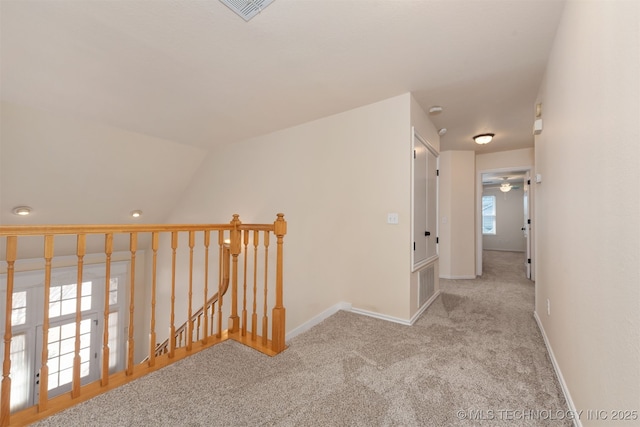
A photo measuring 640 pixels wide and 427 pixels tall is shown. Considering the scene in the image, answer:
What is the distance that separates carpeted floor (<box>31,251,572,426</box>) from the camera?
4.65 ft

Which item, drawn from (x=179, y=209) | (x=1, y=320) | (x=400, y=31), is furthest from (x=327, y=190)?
(x=1, y=320)

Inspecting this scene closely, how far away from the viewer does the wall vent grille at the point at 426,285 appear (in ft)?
10.0

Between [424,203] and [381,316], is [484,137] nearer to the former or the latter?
[424,203]

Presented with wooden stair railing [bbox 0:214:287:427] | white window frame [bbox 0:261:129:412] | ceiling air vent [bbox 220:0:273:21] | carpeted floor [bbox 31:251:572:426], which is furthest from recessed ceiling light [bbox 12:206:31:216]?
ceiling air vent [bbox 220:0:273:21]

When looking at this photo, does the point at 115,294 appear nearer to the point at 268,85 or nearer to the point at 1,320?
the point at 1,320

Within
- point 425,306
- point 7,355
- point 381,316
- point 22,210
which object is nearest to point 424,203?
point 425,306

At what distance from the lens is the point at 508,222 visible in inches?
370

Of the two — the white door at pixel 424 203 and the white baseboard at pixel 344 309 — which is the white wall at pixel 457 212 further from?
the white baseboard at pixel 344 309

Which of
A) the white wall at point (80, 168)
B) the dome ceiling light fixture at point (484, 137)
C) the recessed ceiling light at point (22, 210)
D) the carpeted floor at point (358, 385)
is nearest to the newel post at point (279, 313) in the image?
the carpeted floor at point (358, 385)

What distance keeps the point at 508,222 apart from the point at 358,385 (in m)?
10.0

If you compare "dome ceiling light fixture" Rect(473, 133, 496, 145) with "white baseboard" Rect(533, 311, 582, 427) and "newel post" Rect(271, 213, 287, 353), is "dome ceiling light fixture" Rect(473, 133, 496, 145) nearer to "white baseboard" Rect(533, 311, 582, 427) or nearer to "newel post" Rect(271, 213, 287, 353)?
"white baseboard" Rect(533, 311, 582, 427)

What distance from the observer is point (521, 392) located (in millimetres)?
1617

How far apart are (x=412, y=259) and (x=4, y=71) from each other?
404cm

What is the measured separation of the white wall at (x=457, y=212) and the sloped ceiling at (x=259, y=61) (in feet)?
4.85
